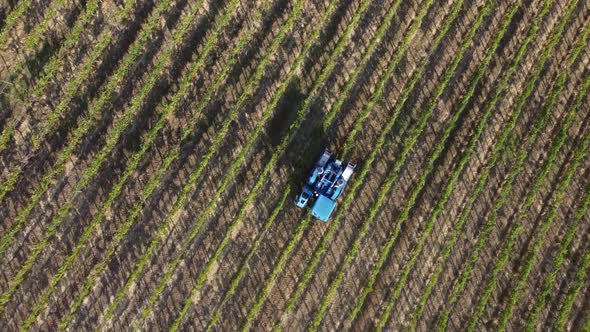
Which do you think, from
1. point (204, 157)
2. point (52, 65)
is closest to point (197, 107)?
point (204, 157)

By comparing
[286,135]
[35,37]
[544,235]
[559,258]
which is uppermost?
[544,235]

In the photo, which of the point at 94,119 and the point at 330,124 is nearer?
the point at 94,119

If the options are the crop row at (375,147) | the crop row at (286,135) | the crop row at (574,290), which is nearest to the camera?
the crop row at (286,135)

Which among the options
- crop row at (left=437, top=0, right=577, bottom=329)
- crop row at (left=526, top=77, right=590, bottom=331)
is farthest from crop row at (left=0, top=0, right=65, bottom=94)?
crop row at (left=526, top=77, right=590, bottom=331)

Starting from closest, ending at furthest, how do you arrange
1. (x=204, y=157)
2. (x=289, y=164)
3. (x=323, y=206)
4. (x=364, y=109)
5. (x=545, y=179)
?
(x=323, y=206), (x=204, y=157), (x=289, y=164), (x=364, y=109), (x=545, y=179)

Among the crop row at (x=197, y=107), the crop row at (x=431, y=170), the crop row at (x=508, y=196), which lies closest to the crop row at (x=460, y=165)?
the crop row at (x=431, y=170)

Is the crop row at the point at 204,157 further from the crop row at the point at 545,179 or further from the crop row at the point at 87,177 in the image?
the crop row at the point at 545,179

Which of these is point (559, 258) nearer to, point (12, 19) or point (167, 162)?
point (167, 162)
